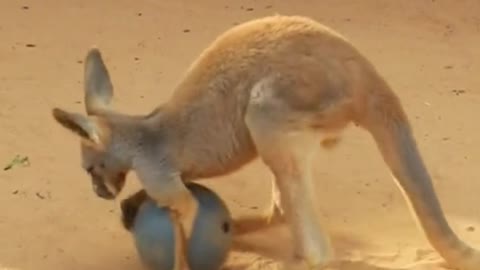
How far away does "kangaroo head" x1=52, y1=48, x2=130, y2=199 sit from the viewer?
419 centimetres

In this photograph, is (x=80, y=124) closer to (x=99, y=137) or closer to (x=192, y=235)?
(x=99, y=137)

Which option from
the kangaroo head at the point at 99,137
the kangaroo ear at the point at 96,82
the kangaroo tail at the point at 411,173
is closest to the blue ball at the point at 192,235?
the kangaroo head at the point at 99,137

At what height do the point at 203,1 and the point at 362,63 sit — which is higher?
the point at 362,63

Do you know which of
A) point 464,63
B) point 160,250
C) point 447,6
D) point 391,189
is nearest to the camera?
point 160,250

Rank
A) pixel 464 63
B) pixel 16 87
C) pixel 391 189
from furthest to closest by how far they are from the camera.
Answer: pixel 464 63, pixel 16 87, pixel 391 189

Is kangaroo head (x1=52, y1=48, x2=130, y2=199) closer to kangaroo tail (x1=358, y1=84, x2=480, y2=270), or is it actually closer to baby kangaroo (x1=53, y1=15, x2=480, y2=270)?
baby kangaroo (x1=53, y1=15, x2=480, y2=270)

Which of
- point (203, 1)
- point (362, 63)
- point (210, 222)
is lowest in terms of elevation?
point (203, 1)

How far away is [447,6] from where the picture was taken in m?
8.11

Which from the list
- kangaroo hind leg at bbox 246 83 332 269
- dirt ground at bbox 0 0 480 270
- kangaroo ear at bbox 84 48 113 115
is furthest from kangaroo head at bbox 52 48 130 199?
kangaroo hind leg at bbox 246 83 332 269

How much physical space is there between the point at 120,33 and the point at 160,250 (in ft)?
11.1

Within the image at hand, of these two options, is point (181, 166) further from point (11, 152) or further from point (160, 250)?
point (11, 152)

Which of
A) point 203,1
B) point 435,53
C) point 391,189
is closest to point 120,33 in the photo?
point 203,1

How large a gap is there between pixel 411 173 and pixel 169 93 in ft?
7.43

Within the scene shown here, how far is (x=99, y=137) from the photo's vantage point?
4.26 meters
